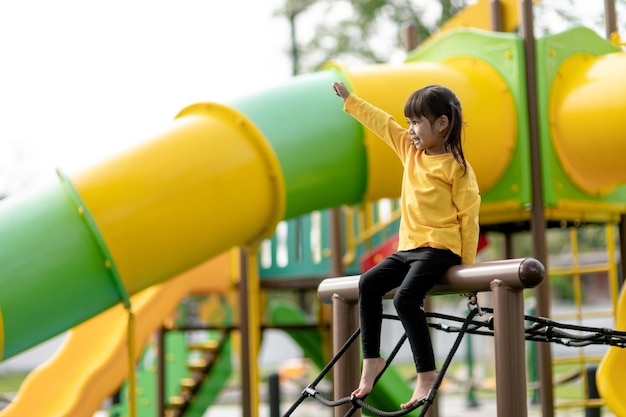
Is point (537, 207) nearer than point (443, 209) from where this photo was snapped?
No

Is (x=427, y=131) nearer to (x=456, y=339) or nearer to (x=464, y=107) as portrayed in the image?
(x=456, y=339)

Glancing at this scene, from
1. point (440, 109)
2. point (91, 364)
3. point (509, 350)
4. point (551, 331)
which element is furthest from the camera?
point (91, 364)

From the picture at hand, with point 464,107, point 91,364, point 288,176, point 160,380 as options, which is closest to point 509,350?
point 288,176

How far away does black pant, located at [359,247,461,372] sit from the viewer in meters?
3.14

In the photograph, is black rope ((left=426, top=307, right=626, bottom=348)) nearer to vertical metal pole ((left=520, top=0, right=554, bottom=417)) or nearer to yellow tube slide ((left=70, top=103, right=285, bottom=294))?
yellow tube slide ((left=70, top=103, right=285, bottom=294))

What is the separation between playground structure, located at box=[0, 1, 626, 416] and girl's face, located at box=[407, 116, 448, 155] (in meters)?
2.32

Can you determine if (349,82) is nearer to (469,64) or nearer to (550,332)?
(469,64)

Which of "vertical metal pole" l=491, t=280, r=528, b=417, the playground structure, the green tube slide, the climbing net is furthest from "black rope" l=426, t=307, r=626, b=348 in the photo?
the green tube slide

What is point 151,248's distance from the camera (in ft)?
17.3

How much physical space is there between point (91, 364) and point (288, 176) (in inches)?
130

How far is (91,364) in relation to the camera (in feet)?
26.7

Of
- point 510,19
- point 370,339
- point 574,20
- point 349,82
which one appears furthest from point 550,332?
point 574,20

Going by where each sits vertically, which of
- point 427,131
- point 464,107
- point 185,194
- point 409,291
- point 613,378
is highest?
point 464,107

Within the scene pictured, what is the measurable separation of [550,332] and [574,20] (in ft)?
52.1
